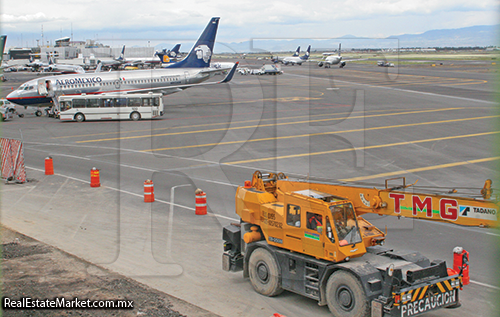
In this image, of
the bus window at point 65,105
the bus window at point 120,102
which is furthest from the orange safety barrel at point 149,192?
the bus window at point 65,105

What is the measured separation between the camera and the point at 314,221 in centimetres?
1028

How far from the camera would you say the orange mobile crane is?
29.9 ft

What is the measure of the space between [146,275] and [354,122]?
31.9 metres

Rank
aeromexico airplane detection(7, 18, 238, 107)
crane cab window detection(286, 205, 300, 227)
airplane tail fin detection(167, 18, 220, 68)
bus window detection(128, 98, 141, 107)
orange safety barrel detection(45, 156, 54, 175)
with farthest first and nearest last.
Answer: airplane tail fin detection(167, 18, 220, 68)
aeromexico airplane detection(7, 18, 238, 107)
bus window detection(128, 98, 141, 107)
orange safety barrel detection(45, 156, 54, 175)
crane cab window detection(286, 205, 300, 227)

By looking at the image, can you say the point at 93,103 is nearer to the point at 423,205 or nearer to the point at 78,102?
the point at 78,102

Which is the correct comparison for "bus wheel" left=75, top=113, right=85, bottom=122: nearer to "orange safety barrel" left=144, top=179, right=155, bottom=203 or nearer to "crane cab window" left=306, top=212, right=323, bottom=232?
"orange safety barrel" left=144, top=179, right=155, bottom=203

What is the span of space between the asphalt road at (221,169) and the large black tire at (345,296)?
3.12 feet

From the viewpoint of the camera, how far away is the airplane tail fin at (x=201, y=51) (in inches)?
2227

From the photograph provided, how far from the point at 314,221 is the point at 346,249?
0.91m

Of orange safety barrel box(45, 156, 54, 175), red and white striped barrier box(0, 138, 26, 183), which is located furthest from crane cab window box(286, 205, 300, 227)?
orange safety barrel box(45, 156, 54, 175)

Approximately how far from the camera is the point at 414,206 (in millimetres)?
9242

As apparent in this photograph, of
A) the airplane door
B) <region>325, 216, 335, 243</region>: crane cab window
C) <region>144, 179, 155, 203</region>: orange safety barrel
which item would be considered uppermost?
the airplane door

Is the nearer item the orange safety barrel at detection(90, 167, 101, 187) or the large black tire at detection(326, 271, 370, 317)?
the large black tire at detection(326, 271, 370, 317)

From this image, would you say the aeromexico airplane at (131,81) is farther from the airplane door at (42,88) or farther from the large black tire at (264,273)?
the large black tire at (264,273)
